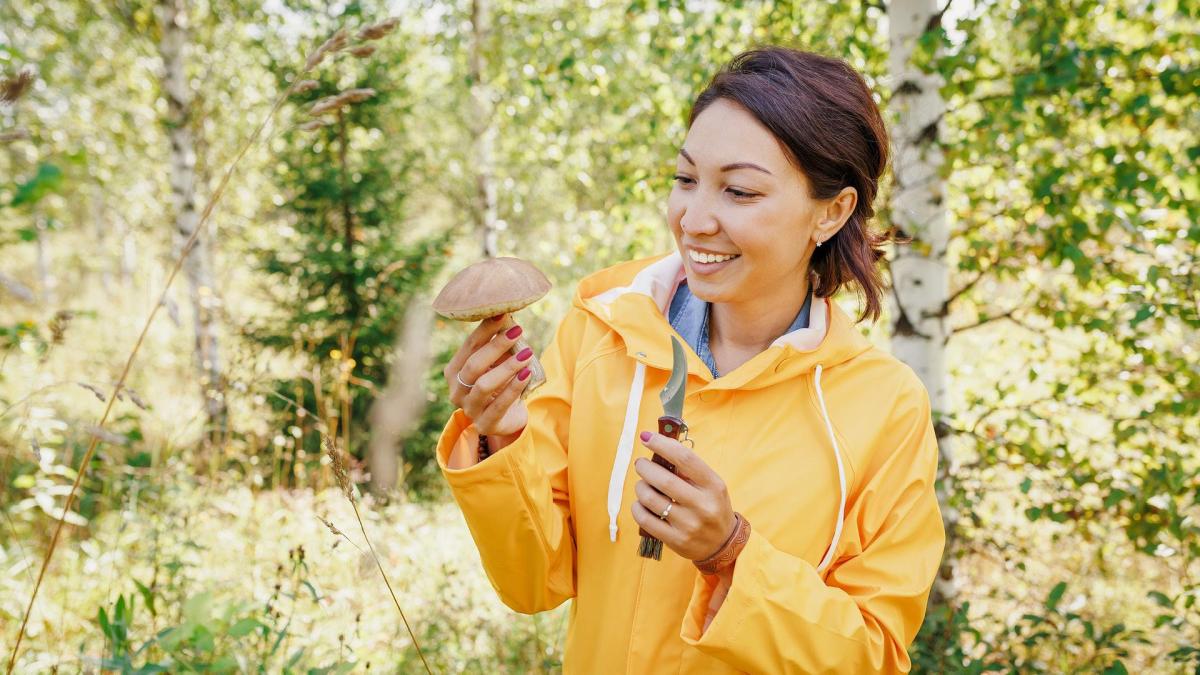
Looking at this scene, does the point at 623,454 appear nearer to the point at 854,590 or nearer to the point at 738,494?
the point at 738,494

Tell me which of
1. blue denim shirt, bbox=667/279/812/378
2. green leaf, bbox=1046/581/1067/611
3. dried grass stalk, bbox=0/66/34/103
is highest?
dried grass stalk, bbox=0/66/34/103

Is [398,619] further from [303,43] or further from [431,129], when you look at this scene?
[431,129]

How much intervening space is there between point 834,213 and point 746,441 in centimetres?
54

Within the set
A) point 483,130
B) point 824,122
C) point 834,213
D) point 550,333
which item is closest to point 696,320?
point 834,213

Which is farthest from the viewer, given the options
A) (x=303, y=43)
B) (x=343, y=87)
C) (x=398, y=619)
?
(x=303, y=43)

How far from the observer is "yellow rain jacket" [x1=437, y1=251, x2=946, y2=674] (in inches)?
56.2

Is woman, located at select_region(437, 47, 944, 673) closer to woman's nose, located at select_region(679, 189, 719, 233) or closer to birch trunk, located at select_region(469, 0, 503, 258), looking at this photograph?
woman's nose, located at select_region(679, 189, 719, 233)

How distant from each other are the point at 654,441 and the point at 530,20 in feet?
16.8

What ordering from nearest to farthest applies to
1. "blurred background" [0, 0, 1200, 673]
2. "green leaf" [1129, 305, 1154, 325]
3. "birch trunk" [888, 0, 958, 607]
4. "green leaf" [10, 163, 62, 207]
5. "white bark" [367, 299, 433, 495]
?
"green leaf" [10, 163, 62, 207], "green leaf" [1129, 305, 1154, 325], "blurred background" [0, 0, 1200, 673], "birch trunk" [888, 0, 958, 607], "white bark" [367, 299, 433, 495]

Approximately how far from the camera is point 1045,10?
3525 millimetres

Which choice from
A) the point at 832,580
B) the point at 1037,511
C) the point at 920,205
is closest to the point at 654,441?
the point at 832,580

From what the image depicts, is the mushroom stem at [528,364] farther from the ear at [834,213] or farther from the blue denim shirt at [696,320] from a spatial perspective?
the ear at [834,213]

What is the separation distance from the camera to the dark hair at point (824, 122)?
59.9 inches

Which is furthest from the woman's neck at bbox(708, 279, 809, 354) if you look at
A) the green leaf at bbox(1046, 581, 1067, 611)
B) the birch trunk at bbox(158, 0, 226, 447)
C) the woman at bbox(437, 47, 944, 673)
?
the birch trunk at bbox(158, 0, 226, 447)
